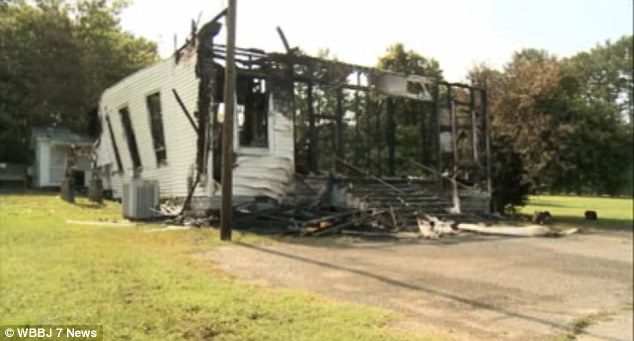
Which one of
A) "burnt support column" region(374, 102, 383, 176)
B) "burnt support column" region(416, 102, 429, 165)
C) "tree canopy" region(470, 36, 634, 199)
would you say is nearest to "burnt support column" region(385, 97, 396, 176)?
"burnt support column" region(374, 102, 383, 176)

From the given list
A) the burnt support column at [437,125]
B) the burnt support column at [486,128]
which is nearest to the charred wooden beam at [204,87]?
the burnt support column at [437,125]

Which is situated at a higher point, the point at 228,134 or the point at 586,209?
the point at 228,134

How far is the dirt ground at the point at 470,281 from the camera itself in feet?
19.6

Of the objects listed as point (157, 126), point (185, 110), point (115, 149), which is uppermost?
point (185, 110)

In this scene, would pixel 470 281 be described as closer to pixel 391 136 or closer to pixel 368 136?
pixel 391 136

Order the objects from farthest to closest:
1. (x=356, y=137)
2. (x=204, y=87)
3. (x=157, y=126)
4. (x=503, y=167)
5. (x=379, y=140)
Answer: (x=503, y=167) < (x=379, y=140) < (x=356, y=137) < (x=157, y=126) < (x=204, y=87)

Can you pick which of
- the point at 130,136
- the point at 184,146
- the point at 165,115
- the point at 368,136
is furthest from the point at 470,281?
the point at 130,136

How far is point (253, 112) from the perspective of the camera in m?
16.9

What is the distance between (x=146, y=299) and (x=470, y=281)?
13.8 feet

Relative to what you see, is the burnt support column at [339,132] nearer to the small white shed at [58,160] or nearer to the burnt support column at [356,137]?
the burnt support column at [356,137]

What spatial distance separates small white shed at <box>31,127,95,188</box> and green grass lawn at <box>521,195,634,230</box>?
46.2ft

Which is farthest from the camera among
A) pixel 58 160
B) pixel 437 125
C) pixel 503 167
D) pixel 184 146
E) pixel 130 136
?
pixel 503 167

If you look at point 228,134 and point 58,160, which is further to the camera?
point 58,160

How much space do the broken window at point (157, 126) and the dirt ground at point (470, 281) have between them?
788cm
